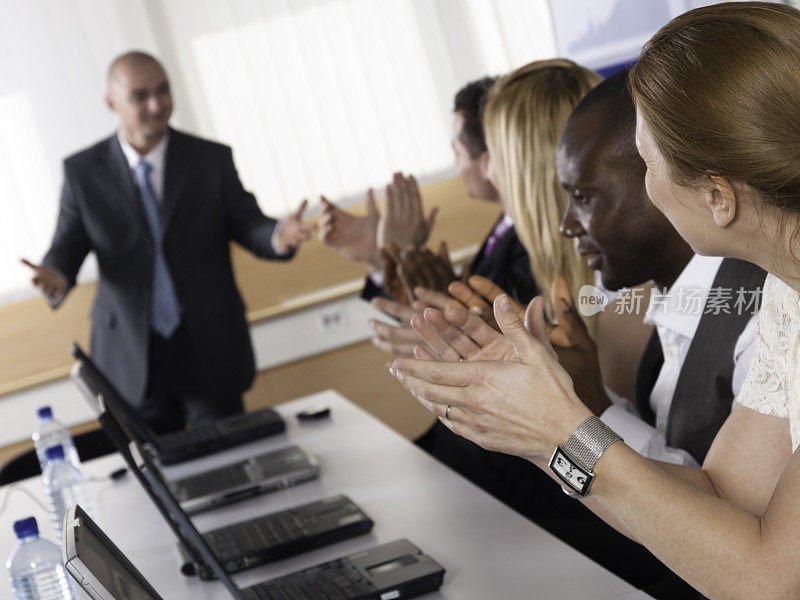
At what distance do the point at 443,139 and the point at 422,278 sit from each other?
7.42 ft

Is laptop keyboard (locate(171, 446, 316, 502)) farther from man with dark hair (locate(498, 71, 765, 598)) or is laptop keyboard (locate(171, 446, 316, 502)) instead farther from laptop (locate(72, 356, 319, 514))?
man with dark hair (locate(498, 71, 765, 598))

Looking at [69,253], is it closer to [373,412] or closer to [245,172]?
[245,172]

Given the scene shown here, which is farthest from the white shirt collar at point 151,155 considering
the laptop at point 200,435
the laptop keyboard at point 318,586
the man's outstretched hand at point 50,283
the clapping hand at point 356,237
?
the laptop keyboard at point 318,586

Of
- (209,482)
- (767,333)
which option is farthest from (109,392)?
(767,333)

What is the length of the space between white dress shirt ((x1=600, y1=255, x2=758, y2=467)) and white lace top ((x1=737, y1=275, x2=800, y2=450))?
0.23 meters

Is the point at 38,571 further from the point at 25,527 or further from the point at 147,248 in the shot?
the point at 147,248

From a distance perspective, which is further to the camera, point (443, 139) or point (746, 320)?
point (443, 139)

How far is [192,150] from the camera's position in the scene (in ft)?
12.4

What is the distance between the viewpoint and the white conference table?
1470 millimetres

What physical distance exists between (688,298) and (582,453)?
704 millimetres

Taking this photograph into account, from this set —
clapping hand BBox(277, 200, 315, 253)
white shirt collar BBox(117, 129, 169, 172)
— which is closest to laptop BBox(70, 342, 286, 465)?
clapping hand BBox(277, 200, 315, 253)

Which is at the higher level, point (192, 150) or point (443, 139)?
point (192, 150)

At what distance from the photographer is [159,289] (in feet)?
12.1

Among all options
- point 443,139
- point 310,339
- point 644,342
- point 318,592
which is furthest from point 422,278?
point 443,139
